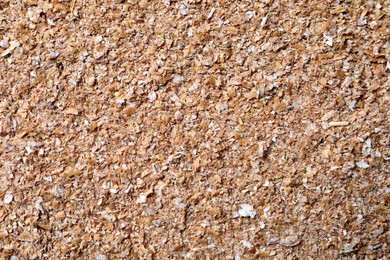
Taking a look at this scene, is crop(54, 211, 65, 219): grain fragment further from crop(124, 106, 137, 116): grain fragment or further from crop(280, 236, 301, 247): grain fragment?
crop(280, 236, 301, 247): grain fragment

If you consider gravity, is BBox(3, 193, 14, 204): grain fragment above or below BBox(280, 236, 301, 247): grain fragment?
above

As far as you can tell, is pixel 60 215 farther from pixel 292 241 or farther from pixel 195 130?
pixel 292 241

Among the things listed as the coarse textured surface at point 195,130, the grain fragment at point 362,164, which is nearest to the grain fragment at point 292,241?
the coarse textured surface at point 195,130

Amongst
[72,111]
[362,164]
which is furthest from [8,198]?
[362,164]

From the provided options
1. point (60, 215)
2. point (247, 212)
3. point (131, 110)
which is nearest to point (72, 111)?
point (131, 110)

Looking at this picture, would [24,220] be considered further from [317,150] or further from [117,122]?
[317,150]

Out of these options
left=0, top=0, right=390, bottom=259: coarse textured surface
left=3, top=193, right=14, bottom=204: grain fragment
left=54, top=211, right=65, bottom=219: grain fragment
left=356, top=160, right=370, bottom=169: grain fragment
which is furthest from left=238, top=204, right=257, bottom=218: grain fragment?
left=3, top=193, right=14, bottom=204: grain fragment

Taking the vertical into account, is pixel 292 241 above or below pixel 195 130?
below

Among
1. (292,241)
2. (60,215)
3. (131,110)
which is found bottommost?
(292,241)

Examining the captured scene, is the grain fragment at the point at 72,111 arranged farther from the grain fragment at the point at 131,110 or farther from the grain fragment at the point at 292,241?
the grain fragment at the point at 292,241
